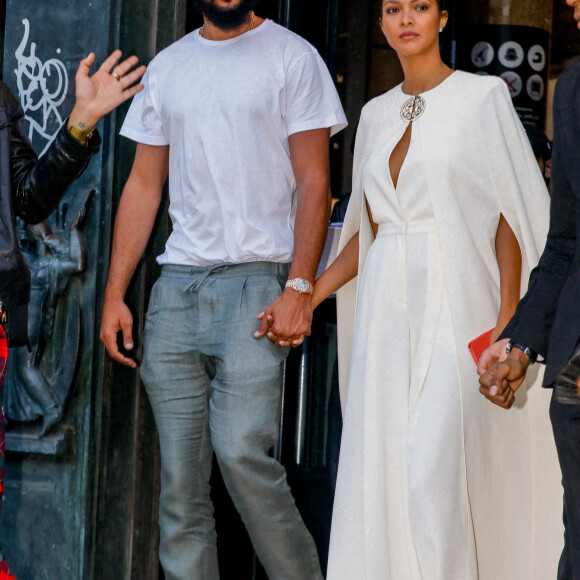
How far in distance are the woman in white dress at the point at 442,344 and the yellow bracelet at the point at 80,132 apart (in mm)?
906

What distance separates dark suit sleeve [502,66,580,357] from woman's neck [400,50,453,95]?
89 cm

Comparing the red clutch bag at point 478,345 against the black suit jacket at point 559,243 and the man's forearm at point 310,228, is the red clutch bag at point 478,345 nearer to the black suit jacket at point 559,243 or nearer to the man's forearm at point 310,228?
the black suit jacket at point 559,243

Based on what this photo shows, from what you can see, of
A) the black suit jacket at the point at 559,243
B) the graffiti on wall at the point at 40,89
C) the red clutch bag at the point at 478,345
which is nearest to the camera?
the black suit jacket at the point at 559,243

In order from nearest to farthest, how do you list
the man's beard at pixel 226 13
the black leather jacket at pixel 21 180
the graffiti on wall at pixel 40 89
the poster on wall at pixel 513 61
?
1. the black leather jacket at pixel 21 180
2. the man's beard at pixel 226 13
3. the graffiti on wall at pixel 40 89
4. the poster on wall at pixel 513 61

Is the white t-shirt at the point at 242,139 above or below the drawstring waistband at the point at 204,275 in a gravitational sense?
above

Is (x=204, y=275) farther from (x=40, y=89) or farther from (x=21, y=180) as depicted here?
(x=40, y=89)

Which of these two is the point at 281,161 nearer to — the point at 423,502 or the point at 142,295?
the point at 142,295

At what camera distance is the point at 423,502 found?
337 cm

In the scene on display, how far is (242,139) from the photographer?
3869mm

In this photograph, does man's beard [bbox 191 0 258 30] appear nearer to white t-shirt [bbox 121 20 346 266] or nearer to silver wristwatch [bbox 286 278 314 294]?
white t-shirt [bbox 121 20 346 266]

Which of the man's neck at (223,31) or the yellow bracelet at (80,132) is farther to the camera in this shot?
the man's neck at (223,31)

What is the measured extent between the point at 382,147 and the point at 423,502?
3.52 ft

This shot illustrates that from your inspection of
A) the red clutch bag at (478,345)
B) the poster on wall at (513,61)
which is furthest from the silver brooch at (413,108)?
the poster on wall at (513,61)

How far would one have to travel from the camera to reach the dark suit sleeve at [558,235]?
107 inches
